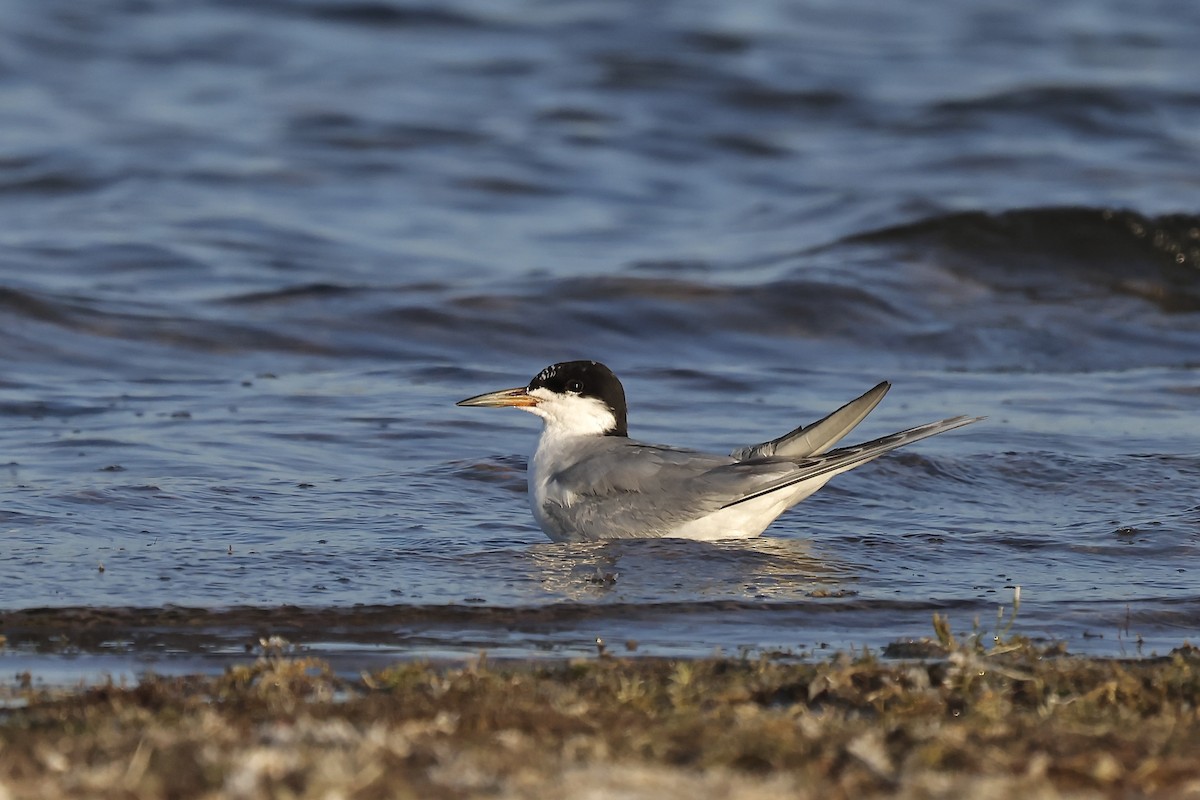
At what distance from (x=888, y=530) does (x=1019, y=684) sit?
257 centimetres

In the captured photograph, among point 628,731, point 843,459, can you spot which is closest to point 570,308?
point 843,459

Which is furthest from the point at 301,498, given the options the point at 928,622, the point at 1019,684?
the point at 1019,684

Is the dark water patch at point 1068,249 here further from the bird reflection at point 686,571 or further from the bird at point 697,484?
the bird reflection at point 686,571

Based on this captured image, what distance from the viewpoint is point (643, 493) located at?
6.65 m

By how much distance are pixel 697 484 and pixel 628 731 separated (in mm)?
2904

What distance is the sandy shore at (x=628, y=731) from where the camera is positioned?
3.22m

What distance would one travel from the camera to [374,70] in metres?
20.0

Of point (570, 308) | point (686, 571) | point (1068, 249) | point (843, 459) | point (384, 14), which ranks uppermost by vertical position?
point (384, 14)

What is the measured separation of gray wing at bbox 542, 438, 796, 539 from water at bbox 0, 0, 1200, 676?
122 mm

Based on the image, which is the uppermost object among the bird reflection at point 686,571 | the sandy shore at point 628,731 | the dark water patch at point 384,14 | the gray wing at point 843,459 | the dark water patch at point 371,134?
the dark water patch at point 384,14

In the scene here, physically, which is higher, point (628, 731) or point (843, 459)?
point (843, 459)

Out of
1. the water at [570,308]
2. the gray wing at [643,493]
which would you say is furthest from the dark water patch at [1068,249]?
the gray wing at [643,493]

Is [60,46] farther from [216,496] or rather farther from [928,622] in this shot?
[928,622]

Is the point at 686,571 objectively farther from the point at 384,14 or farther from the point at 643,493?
the point at 384,14
